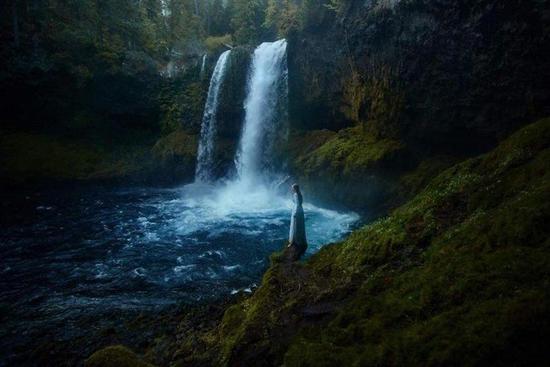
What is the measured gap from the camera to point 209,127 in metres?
24.8

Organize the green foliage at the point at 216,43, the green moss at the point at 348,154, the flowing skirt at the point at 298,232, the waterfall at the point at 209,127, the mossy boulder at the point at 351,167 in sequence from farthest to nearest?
the green foliage at the point at 216,43 → the waterfall at the point at 209,127 → the green moss at the point at 348,154 → the mossy boulder at the point at 351,167 → the flowing skirt at the point at 298,232

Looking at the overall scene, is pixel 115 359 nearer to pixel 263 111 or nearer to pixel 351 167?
pixel 351 167

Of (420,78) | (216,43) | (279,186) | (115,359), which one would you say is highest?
(216,43)

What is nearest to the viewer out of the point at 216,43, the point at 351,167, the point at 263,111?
the point at 351,167

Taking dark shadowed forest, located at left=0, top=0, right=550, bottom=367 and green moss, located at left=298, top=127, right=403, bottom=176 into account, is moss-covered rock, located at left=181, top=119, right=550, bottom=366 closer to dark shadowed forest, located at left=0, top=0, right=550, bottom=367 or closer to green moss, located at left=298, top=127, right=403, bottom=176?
dark shadowed forest, located at left=0, top=0, right=550, bottom=367

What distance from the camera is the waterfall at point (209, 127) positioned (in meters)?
24.2

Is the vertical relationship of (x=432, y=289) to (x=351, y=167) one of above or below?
below

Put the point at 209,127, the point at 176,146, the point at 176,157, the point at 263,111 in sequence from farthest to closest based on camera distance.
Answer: the point at 176,146, the point at 176,157, the point at 209,127, the point at 263,111

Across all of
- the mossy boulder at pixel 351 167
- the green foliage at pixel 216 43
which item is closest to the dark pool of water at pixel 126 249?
the mossy boulder at pixel 351 167

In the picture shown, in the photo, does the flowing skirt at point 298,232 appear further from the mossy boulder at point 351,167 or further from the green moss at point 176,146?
the green moss at point 176,146

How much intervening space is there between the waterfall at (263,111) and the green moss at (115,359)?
16667mm

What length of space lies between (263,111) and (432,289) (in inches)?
749

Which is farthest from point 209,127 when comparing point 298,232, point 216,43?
point 298,232

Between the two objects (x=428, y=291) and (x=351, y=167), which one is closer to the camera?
(x=428, y=291)
